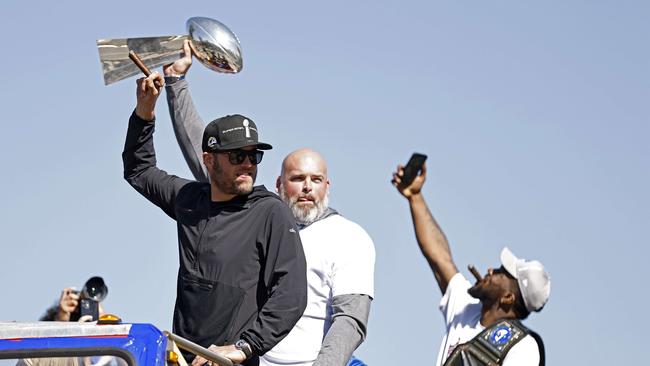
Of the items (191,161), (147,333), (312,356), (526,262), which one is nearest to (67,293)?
(191,161)

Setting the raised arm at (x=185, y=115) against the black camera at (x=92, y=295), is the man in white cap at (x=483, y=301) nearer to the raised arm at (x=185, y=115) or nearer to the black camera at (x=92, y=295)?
the raised arm at (x=185, y=115)

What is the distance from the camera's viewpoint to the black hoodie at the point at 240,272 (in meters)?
5.63

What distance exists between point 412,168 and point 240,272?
4.67ft

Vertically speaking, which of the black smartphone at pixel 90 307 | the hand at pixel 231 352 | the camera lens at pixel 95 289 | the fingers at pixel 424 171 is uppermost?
the fingers at pixel 424 171

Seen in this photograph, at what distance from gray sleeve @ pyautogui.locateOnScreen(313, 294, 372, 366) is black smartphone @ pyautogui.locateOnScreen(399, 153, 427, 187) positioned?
720mm

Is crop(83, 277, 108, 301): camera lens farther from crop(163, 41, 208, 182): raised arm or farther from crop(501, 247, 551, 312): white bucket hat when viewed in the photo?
crop(501, 247, 551, 312): white bucket hat

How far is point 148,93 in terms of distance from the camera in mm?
6262

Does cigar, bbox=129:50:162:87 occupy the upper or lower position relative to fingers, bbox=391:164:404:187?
upper

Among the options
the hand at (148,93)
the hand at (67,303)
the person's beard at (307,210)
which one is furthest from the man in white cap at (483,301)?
the hand at (67,303)

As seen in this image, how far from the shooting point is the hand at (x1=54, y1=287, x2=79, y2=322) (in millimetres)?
8271

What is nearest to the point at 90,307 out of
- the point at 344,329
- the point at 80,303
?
the point at 80,303

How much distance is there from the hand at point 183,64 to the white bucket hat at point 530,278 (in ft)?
7.13

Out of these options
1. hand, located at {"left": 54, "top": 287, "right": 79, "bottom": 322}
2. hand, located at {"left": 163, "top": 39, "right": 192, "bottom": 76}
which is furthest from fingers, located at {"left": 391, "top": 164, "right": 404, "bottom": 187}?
hand, located at {"left": 54, "top": 287, "right": 79, "bottom": 322}

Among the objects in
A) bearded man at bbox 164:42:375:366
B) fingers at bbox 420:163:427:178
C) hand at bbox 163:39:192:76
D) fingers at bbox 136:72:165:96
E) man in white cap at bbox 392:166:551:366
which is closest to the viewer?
man in white cap at bbox 392:166:551:366
